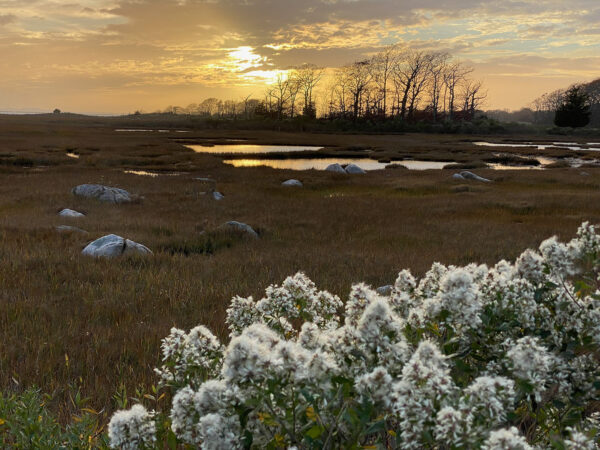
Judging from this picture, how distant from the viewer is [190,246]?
12.2 metres

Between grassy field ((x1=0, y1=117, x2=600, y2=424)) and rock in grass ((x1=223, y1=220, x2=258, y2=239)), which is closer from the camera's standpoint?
grassy field ((x1=0, y1=117, x2=600, y2=424))

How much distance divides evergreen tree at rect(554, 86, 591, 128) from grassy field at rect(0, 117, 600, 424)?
8674 centimetres

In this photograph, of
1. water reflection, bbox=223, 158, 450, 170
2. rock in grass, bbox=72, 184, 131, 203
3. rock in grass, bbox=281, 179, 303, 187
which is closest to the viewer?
rock in grass, bbox=72, 184, 131, 203

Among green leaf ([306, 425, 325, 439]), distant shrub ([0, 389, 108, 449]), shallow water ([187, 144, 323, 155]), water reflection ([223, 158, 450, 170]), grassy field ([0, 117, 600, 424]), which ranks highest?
shallow water ([187, 144, 323, 155])

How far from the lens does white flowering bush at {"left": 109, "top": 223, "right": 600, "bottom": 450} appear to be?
1.70m

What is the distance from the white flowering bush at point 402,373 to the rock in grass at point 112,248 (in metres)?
8.07

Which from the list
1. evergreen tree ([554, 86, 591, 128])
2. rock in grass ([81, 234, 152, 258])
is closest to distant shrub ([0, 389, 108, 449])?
rock in grass ([81, 234, 152, 258])

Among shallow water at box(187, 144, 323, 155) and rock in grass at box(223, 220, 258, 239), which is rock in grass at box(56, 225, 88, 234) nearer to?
rock in grass at box(223, 220, 258, 239)

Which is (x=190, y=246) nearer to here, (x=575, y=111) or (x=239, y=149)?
(x=239, y=149)

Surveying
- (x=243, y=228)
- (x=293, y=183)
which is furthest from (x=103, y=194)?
(x=293, y=183)

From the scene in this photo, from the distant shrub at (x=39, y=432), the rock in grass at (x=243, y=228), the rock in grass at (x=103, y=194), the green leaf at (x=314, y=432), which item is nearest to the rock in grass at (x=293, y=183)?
the rock in grass at (x=103, y=194)

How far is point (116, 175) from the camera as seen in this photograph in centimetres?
2803

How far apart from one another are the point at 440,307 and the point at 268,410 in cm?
102

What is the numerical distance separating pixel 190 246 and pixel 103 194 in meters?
9.32
